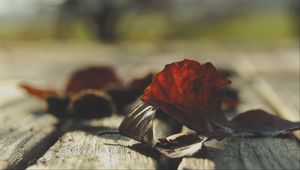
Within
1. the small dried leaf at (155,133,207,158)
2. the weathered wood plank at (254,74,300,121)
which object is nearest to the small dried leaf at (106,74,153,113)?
the weathered wood plank at (254,74,300,121)

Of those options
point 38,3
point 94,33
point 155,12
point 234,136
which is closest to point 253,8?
point 155,12

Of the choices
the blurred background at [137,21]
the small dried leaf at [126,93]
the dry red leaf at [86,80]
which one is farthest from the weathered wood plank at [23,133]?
the blurred background at [137,21]

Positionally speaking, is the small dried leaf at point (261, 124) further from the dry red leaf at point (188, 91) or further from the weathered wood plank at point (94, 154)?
the weathered wood plank at point (94, 154)

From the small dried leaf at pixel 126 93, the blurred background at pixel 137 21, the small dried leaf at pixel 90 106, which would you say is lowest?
the small dried leaf at pixel 90 106

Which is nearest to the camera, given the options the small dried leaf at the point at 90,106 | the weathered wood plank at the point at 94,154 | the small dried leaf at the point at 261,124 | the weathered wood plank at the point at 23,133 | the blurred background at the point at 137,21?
the weathered wood plank at the point at 94,154

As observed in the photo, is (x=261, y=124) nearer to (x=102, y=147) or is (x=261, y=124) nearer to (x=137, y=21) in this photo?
(x=102, y=147)

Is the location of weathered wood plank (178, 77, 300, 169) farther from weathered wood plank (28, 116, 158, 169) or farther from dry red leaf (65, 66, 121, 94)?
dry red leaf (65, 66, 121, 94)
